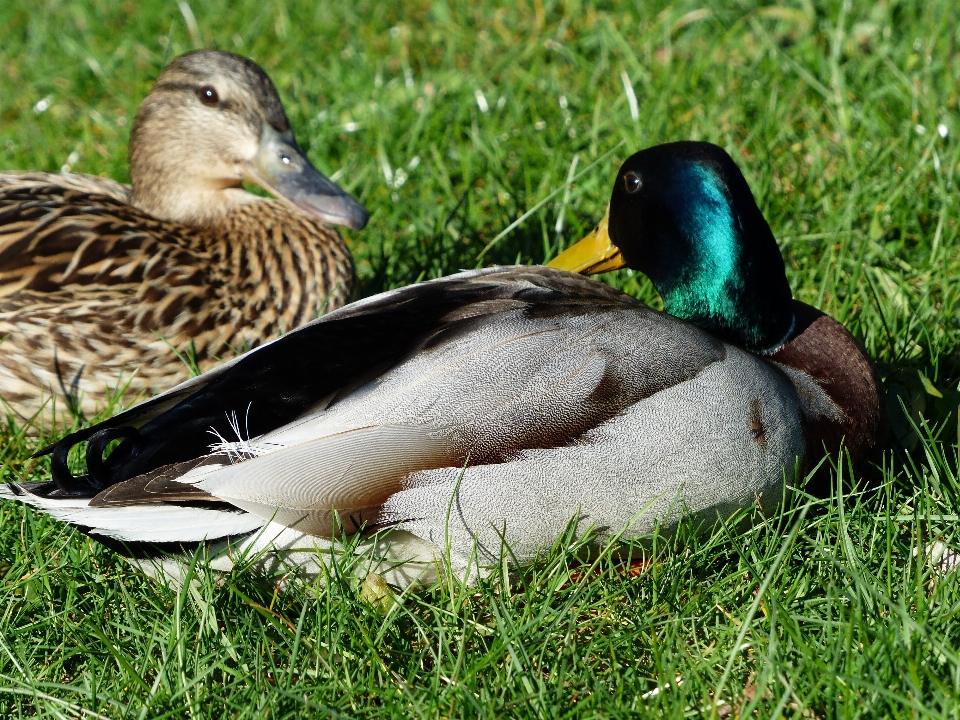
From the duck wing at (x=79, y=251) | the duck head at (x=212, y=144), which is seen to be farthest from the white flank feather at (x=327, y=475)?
the duck head at (x=212, y=144)

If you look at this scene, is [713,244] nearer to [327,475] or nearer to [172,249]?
[327,475]

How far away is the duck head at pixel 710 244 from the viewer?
3133 millimetres

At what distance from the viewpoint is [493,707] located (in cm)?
231

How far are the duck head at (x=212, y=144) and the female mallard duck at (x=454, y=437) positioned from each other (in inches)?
53.0

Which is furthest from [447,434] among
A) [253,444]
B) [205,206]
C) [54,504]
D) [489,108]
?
[489,108]

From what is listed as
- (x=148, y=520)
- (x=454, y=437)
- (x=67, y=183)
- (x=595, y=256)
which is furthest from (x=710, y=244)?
(x=67, y=183)

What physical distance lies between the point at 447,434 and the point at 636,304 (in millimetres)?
749

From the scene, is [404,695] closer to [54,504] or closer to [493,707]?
[493,707]

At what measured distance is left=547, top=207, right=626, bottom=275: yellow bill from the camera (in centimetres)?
346

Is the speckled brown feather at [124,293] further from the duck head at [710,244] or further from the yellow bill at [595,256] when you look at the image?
the duck head at [710,244]

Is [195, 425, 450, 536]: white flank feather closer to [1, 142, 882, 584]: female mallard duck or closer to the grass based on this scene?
[1, 142, 882, 584]: female mallard duck

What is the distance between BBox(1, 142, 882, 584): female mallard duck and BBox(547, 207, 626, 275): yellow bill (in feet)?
1.67

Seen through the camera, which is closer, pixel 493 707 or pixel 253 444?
pixel 493 707

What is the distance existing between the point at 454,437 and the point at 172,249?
65.3 inches
